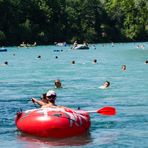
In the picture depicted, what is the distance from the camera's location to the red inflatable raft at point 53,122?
1678cm

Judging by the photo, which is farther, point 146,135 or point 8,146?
point 146,135

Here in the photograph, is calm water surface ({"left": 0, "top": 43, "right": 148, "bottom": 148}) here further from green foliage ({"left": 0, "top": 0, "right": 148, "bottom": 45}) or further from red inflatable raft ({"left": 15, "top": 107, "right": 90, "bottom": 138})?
green foliage ({"left": 0, "top": 0, "right": 148, "bottom": 45})

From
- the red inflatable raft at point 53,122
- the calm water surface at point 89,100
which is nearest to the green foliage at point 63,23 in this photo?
the calm water surface at point 89,100

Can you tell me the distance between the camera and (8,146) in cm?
1625

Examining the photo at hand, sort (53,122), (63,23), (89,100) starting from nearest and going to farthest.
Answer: (53,122), (89,100), (63,23)

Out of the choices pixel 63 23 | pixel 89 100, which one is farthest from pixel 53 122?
pixel 63 23

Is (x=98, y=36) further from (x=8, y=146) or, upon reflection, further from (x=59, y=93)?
(x=8, y=146)

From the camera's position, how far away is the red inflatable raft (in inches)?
661

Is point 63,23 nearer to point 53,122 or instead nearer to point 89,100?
point 89,100

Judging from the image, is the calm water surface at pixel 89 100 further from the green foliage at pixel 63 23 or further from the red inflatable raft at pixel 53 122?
the green foliage at pixel 63 23

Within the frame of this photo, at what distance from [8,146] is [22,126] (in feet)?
4.42

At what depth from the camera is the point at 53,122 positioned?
16719 millimetres

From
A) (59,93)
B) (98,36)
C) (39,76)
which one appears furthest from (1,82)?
(98,36)

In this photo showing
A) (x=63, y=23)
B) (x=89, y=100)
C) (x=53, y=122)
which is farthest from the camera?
(x=63, y=23)
